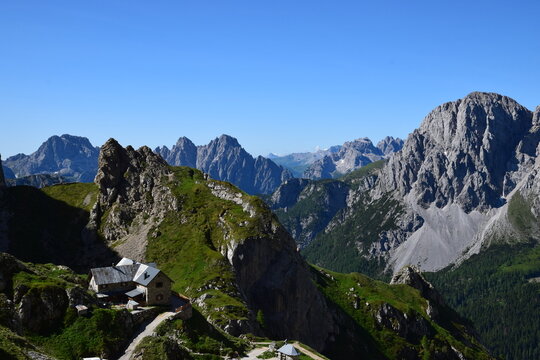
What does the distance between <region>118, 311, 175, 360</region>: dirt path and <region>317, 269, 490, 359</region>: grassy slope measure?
84629mm

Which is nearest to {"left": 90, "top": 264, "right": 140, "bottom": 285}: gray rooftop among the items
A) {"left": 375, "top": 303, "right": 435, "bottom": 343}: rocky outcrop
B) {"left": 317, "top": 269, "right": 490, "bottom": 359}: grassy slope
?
{"left": 317, "top": 269, "right": 490, "bottom": 359}: grassy slope

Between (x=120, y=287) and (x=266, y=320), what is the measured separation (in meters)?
60.7

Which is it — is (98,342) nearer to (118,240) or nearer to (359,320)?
(118,240)

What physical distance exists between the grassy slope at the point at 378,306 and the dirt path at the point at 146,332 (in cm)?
8463

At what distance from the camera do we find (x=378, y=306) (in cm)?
16600

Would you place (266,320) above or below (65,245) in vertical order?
below

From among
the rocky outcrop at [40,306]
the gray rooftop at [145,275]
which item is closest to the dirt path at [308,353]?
the gray rooftop at [145,275]

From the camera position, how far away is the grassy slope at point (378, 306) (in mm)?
157375

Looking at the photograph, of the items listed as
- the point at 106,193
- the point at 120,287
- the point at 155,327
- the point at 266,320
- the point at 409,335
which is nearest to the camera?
the point at 155,327

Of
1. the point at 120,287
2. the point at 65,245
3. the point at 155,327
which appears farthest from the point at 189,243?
the point at 155,327

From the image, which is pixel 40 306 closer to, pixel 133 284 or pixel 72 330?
pixel 72 330

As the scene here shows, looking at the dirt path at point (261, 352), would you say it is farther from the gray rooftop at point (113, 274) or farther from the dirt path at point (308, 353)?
the gray rooftop at point (113, 274)

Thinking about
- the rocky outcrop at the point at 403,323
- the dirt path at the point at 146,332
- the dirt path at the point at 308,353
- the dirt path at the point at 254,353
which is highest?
the dirt path at the point at 146,332

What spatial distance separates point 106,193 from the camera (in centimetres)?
17675
